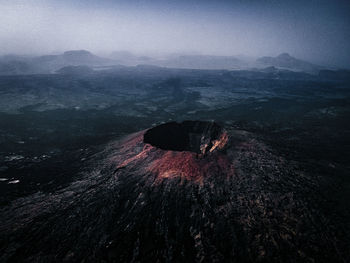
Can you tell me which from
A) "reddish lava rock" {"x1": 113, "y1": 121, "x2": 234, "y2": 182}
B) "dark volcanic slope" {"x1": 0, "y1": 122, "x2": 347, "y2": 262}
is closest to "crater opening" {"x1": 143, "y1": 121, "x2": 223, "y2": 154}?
"reddish lava rock" {"x1": 113, "y1": 121, "x2": 234, "y2": 182}

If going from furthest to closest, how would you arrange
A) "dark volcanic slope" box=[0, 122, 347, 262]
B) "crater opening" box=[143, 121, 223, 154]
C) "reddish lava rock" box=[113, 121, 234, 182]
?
"crater opening" box=[143, 121, 223, 154] < "reddish lava rock" box=[113, 121, 234, 182] < "dark volcanic slope" box=[0, 122, 347, 262]

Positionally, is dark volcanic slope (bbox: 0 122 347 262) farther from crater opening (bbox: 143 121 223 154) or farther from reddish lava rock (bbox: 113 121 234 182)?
crater opening (bbox: 143 121 223 154)

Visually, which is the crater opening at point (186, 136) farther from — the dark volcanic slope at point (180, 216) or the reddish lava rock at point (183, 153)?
the dark volcanic slope at point (180, 216)

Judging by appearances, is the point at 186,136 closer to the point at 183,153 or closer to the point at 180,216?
the point at 183,153

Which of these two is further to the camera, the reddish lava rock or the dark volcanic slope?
the reddish lava rock

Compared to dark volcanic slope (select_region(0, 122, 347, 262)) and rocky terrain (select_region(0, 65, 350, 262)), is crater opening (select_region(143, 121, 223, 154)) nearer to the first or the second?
rocky terrain (select_region(0, 65, 350, 262))

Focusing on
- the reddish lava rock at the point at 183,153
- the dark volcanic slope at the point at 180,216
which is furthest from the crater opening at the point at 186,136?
the dark volcanic slope at the point at 180,216

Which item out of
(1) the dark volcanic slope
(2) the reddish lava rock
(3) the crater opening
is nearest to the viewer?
(1) the dark volcanic slope

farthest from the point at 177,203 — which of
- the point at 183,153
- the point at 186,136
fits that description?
the point at 186,136
